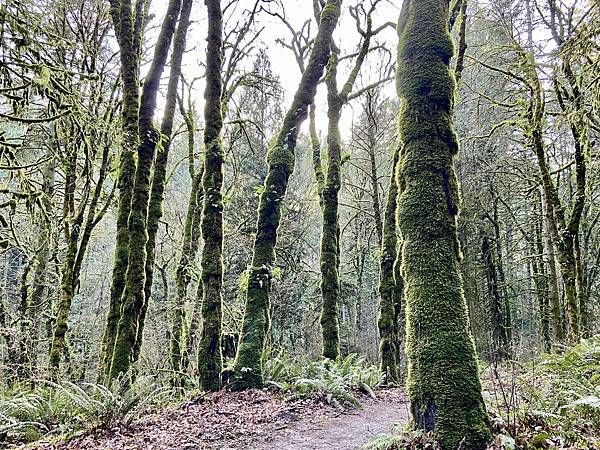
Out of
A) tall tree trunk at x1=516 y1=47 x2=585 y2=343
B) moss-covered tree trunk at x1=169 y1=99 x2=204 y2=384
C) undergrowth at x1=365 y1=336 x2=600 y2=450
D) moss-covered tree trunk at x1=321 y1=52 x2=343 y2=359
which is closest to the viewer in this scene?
undergrowth at x1=365 y1=336 x2=600 y2=450

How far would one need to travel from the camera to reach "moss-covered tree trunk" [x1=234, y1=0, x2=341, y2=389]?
8.77 metres

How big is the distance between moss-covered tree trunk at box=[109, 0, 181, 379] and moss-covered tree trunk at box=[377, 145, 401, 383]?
6.44m

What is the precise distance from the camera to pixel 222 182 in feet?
30.8

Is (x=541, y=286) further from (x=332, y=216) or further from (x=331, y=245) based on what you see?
(x=332, y=216)

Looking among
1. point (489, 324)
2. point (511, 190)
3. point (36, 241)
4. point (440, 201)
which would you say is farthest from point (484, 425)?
point (489, 324)

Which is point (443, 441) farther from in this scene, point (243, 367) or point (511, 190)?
point (511, 190)

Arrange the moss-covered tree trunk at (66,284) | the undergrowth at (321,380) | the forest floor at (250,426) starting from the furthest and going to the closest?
the moss-covered tree trunk at (66,284) → the undergrowth at (321,380) → the forest floor at (250,426)

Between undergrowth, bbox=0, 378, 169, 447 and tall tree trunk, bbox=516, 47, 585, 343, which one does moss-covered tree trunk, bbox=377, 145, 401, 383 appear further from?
undergrowth, bbox=0, 378, 169, 447

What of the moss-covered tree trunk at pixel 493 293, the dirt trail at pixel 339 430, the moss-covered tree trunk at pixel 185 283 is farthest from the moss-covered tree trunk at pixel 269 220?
the moss-covered tree trunk at pixel 493 293

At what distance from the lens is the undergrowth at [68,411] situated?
5.97m

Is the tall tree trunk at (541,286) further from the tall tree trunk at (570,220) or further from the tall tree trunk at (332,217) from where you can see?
the tall tree trunk at (332,217)

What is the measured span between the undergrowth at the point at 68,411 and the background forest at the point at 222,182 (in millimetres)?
168

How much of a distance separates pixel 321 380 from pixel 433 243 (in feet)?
17.3

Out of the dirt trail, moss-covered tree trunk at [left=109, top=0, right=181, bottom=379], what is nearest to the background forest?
moss-covered tree trunk at [left=109, top=0, right=181, bottom=379]
